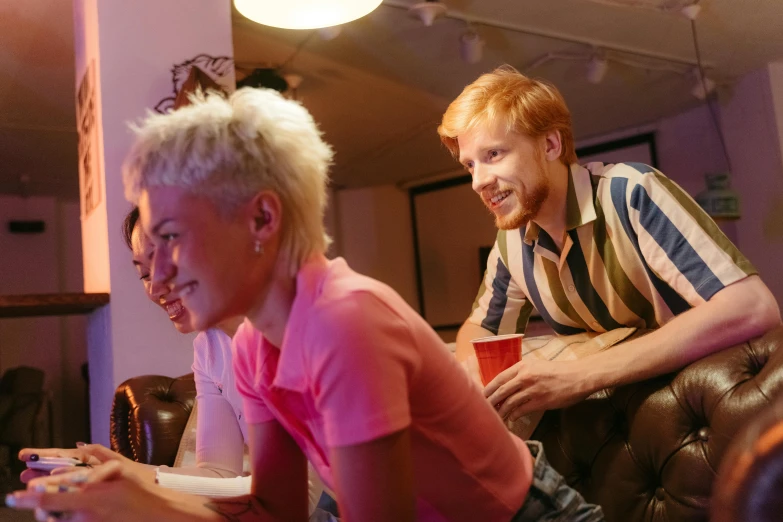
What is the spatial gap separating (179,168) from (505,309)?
4.66 ft

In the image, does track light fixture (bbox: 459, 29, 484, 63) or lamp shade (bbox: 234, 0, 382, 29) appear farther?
track light fixture (bbox: 459, 29, 484, 63)

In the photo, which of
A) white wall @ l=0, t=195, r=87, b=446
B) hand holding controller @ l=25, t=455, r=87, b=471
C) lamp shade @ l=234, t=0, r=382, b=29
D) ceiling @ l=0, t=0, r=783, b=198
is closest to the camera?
hand holding controller @ l=25, t=455, r=87, b=471

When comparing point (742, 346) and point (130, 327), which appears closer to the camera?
point (742, 346)

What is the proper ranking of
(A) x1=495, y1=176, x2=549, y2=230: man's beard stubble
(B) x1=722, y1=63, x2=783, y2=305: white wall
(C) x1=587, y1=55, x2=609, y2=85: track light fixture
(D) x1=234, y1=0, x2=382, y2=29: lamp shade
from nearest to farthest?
(A) x1=495, y1=176, x2=549, y2=230: man's beard stubble → (D) x1=234, y1=0, x2=382, y2=29: lamp shade → (C) x1=587, y1=55, x2=609, y2=85: track light fixture → (B) x1=722, y1=63, x2=783, y2=305: white wall

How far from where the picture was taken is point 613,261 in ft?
6.33

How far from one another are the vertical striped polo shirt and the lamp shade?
105 centimetres

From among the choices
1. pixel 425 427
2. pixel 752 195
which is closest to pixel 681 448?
pixel 425 427

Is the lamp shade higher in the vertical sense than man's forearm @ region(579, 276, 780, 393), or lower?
higher

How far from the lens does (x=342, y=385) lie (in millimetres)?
917

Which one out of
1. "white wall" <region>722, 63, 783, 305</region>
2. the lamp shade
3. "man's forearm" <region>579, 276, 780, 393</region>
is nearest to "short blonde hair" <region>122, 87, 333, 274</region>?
"man's forearm" <region>579, 276, 780, 393</region>

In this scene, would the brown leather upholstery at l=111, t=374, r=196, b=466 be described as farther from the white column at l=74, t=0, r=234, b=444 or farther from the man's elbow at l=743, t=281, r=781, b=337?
the man's elbow at l=743, t=281, r=781, b=337

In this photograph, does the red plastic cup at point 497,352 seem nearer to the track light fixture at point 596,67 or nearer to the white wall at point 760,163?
the track light fixture at point 596,67

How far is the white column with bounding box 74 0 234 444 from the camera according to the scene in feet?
10.3

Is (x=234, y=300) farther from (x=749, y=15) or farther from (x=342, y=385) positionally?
(x=749, y=15)
